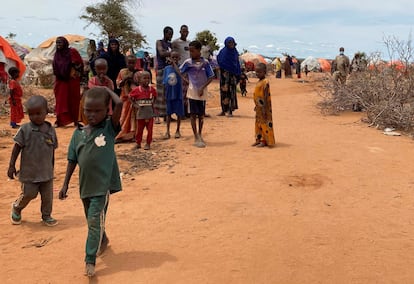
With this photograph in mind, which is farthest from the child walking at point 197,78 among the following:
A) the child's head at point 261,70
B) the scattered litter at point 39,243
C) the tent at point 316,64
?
the tent at point 316,64

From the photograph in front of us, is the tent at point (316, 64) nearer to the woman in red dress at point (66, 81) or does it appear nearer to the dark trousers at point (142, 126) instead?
the woman in red dress at point (66, 81)

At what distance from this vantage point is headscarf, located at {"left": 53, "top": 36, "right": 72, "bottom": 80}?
8289 mm

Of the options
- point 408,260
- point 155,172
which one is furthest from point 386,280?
point 155,172

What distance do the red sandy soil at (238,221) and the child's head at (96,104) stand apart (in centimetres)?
109

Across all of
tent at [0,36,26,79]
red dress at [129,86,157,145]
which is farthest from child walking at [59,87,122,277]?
tent at [0,36,26,79]

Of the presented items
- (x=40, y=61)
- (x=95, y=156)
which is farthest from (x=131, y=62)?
(x=40, y=61)

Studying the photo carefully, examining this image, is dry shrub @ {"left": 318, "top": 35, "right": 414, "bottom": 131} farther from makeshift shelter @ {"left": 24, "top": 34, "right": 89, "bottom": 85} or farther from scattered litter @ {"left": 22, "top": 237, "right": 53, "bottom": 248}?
makeshift shelter @ {"left": 24, "top": 34, "right": 89, "bottom": 85}

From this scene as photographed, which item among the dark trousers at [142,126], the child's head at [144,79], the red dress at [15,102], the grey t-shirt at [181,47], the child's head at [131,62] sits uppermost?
the grey t-shirt at [181,47]

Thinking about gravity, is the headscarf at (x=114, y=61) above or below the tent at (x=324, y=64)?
below

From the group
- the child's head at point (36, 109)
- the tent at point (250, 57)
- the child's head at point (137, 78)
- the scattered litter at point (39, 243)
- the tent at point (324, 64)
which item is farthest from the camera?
the tent at point (324, 64)

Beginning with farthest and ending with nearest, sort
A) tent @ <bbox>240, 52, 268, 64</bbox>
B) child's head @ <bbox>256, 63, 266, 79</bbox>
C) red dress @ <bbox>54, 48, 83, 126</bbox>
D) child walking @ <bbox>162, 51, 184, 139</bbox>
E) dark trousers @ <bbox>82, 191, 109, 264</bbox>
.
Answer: tent @ <bbox>240, 52, 268, 64</bbox>, red dress @ <bbox>54, 48, 83, 126</bbox>, child walking @ <bbox>162, 51, 184, 139</bbox>, child's head @ <bbox>256, 63, 266, 79</bbox>, dark trousers @ <bbox>82, 191, 109, 264</bbox>

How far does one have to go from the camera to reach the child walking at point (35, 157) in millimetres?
3805

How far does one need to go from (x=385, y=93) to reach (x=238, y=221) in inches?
270

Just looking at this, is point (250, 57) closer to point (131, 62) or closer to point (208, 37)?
point (208, 37)
